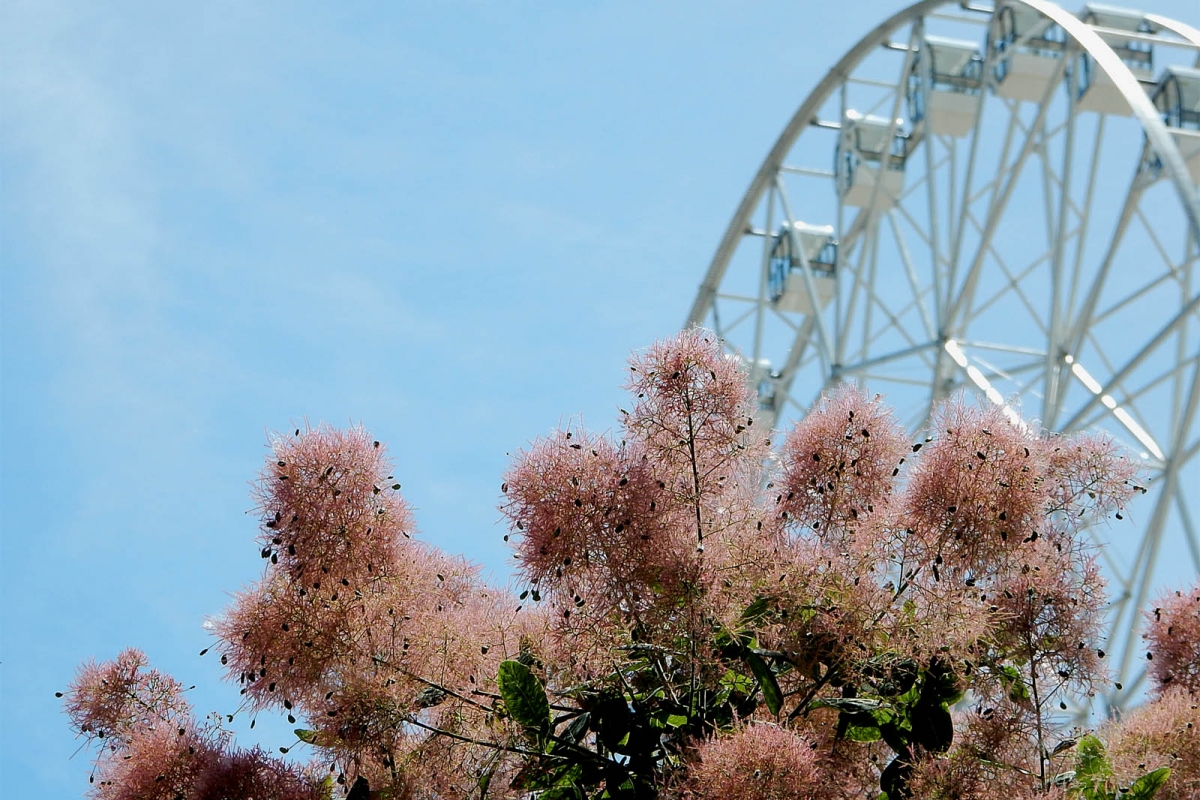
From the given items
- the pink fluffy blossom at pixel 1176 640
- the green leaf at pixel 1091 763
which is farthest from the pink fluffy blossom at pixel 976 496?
the pink fluffy blossom at pixel 1176 640

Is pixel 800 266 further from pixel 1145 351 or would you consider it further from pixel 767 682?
pixel 767 682

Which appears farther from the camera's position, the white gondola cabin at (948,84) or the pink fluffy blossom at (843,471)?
the white gondola cabin at (948,84)

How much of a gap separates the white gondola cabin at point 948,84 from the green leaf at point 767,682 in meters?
Result: 10.8

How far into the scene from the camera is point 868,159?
1539 cm

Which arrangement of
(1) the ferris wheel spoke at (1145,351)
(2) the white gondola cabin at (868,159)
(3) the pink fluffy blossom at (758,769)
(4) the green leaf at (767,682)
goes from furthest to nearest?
(2) the white gondola cabin at (868,159) → (1) the ferris wheel spoke at (1145,351) → (4) the green leaf at (767,682) → (3) the pink fluffy blossom at (758,769)

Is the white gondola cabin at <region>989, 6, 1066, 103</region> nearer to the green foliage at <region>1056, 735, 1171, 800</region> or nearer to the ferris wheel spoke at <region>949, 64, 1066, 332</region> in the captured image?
the ferris wheel spoke at <region>949, 64, 1066, 332</region>

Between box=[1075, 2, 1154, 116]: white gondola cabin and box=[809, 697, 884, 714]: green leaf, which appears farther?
box=[1075, 2, 1154, 116]: white gondola cabin

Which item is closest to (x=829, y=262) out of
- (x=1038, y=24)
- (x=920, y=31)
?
(x=920, y=31)

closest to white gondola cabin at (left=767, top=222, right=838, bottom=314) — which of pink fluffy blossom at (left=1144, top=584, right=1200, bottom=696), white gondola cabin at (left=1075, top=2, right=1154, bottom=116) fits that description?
white gondola cabin at (left=1075, top=2, right=1154, bottom=116)

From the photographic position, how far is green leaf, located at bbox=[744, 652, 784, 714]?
137 inches

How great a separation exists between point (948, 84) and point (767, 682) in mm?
11109

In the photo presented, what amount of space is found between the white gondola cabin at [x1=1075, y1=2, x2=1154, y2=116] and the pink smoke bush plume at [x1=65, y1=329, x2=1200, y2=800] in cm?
791

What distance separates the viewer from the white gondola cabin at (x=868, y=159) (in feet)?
48.4

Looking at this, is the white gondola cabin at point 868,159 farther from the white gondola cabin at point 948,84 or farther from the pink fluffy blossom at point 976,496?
the pink fluffy blossom at point 976,496
